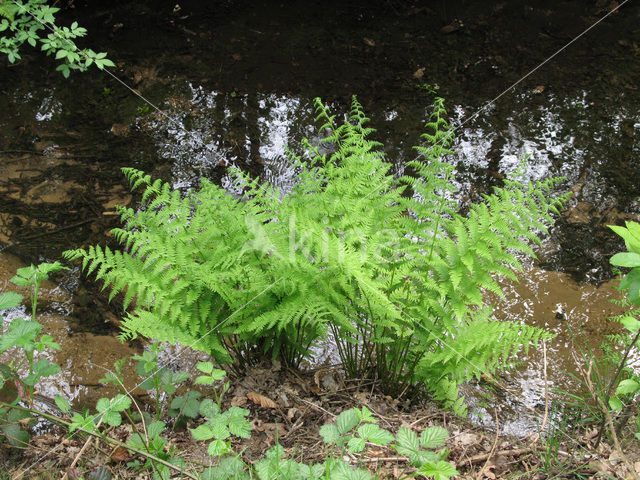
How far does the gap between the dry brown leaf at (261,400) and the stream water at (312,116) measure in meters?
0.78

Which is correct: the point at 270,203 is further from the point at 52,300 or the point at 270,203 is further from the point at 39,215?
the point at 39,215

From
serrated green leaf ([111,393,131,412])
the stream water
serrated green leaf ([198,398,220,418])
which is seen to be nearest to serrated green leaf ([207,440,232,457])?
serrated green leaf ([198,398,220,418])

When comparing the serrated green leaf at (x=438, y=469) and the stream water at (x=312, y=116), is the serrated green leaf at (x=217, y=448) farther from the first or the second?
the stream water at (x=312, y=116)

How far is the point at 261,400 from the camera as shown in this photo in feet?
8.75

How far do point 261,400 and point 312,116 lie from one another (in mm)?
3136

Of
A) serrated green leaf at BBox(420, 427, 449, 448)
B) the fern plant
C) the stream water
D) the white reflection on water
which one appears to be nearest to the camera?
serrated green leaf at BBox(420, 427, 449, 448)

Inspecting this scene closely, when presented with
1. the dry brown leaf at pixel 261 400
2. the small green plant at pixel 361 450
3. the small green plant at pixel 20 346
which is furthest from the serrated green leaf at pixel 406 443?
the small green plant at pixel 20 346

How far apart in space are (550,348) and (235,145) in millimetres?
3219

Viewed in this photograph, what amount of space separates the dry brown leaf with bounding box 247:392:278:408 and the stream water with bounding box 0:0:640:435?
A: 2.54ft

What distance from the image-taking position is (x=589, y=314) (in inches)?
137

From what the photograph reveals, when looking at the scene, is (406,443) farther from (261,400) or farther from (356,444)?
(261,400)

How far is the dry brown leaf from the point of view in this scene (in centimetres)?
265

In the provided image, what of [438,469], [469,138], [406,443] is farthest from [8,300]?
[469,138]

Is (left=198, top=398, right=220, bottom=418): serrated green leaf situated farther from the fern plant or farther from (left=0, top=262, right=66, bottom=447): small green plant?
(left=0, top=262, right=66, bottom=447): small green plant
